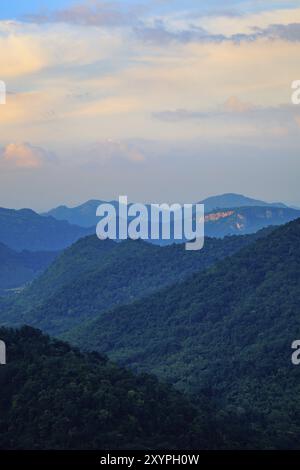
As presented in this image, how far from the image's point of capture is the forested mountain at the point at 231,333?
6481cm

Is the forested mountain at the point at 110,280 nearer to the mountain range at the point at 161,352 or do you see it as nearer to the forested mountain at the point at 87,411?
the mountain range at the point at 161,352

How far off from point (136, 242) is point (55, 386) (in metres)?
94.7

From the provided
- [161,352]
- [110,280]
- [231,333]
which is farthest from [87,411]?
[110,280]

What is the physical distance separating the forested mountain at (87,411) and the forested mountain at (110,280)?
60.4 metres

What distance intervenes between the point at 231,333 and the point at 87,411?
3696 cm

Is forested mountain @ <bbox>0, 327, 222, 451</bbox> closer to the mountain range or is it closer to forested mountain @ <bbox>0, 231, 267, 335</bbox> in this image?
the mountain range

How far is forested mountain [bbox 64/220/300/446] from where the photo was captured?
64812 mm

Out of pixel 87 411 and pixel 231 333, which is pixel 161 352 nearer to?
pixel 231 333

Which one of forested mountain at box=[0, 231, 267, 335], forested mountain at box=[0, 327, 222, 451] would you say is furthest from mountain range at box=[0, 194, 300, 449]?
forested mountain at box=[0, 231, 267, 335]

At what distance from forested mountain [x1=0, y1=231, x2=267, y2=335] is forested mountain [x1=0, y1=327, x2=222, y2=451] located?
60.4 meters

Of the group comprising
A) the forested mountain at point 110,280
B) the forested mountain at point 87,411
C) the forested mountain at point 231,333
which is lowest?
the forested mountain at point 87,411

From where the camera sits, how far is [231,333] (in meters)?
81.2

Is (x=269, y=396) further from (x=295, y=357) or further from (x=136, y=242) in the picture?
(x=136, y=242)

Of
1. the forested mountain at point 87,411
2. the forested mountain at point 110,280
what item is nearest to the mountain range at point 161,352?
the forested mountain at point 87,411
